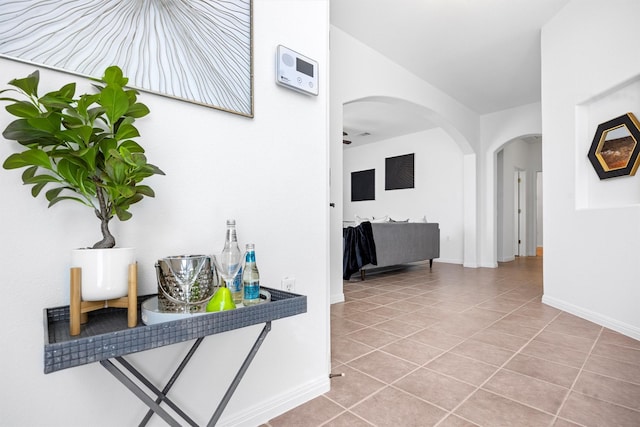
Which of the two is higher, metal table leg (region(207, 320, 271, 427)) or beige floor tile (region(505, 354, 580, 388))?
metal table leg (region(207, 320, 271, 427))

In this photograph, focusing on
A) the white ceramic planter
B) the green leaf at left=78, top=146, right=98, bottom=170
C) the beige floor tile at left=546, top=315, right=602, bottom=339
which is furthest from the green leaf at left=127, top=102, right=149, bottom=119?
the beige floor tile at left=546, top=315, right=602, bottom=339

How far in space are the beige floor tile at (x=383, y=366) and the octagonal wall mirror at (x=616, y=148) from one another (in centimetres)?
241

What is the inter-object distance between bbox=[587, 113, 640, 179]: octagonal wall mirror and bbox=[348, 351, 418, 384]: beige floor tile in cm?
241

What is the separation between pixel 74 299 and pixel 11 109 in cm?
48

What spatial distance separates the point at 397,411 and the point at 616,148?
9.44ft

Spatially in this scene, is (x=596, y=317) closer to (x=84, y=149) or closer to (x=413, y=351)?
Result: (x=413, y=351)

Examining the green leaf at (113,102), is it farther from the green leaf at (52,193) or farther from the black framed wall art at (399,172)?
the black framed wall art at (399,172)

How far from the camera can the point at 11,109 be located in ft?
2.50

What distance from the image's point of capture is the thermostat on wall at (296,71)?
1.50 m

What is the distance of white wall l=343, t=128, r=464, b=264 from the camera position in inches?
269

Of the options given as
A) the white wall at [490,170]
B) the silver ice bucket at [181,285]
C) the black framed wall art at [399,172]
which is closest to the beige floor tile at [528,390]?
the silver ice bucket at [181,285]

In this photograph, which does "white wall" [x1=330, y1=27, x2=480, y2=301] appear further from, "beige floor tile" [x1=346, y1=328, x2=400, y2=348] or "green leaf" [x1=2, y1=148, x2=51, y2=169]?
"green leaf" [x1=2, y1=148, x2=51, y2=169]

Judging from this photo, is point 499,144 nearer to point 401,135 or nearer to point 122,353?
point 401,135

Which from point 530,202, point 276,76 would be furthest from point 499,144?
point 276,76
